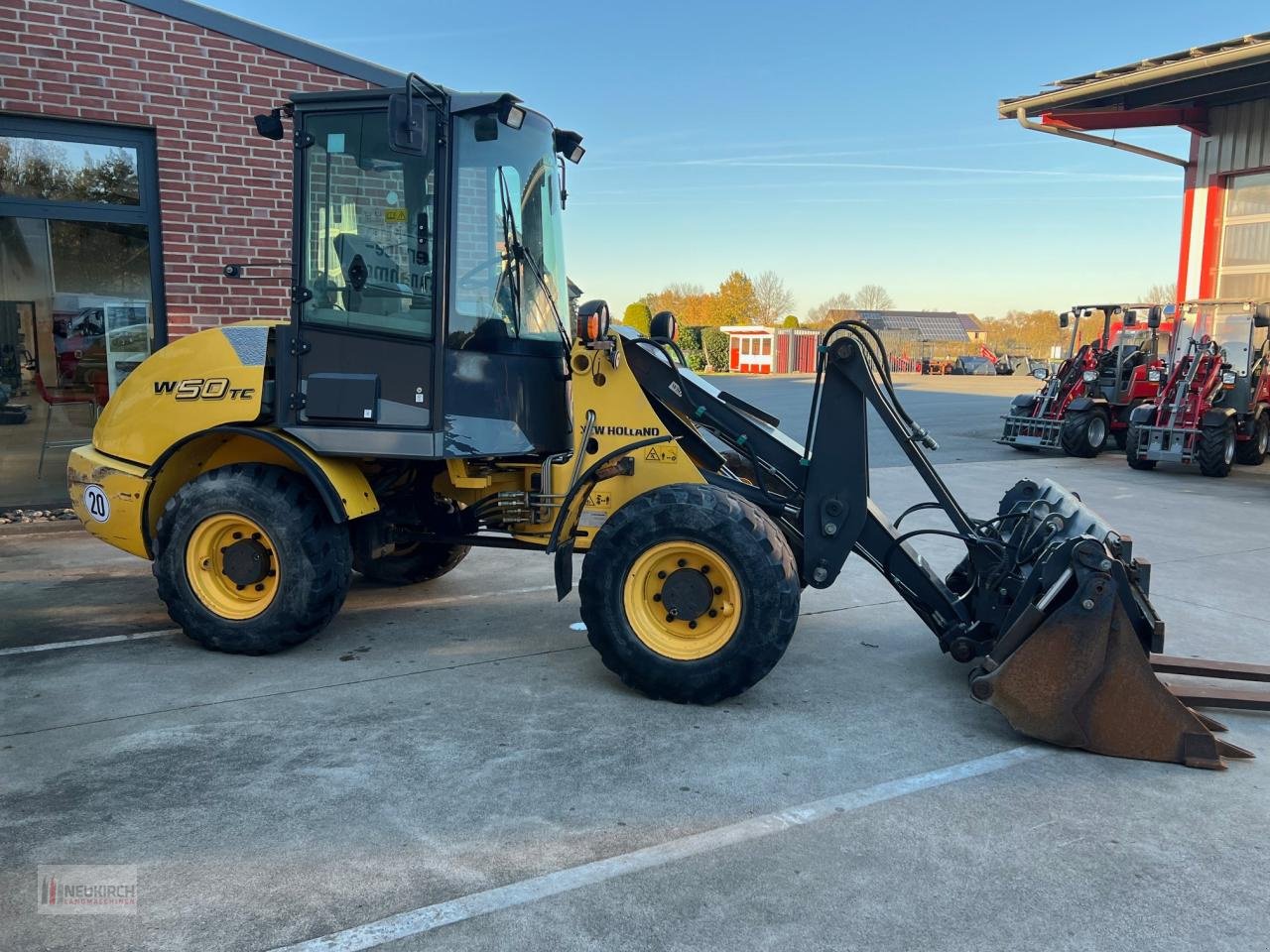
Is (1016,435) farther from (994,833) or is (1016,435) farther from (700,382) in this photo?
(994,833)

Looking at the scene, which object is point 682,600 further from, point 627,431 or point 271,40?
point 271,40

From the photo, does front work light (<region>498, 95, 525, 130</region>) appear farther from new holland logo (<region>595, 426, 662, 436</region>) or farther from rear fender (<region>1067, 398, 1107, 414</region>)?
rear fender (<region>1067, 398, 1107, 414</region>)

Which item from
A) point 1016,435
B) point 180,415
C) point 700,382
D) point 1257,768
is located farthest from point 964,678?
point 1016,435

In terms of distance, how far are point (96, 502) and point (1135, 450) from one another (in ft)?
44.4

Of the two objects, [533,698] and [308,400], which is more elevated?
[308,400]

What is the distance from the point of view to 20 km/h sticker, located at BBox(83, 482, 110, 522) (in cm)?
559

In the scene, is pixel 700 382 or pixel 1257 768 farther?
pixel 700 382

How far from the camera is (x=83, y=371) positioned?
9.09m

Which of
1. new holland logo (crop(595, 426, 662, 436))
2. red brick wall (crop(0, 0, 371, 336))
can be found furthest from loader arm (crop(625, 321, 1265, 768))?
red brick wall (crop(0, 0, 371, 336))

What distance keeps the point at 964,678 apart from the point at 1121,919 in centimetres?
218

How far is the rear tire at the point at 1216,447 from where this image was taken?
13.4 meters

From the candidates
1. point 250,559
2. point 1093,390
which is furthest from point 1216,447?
point 250,559

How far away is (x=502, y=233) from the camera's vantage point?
5062mm

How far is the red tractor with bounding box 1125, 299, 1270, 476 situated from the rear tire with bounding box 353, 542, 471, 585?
446 inches
